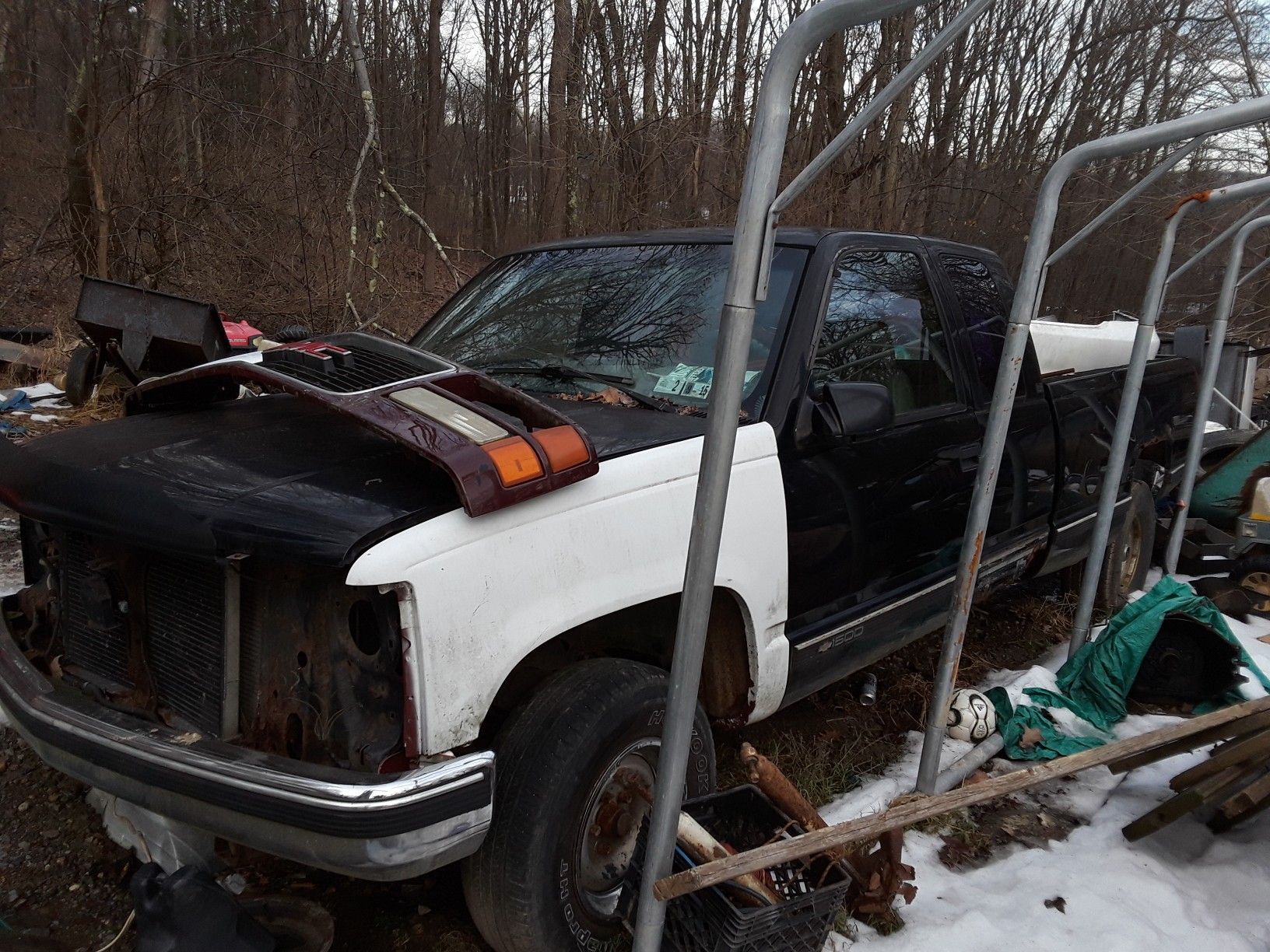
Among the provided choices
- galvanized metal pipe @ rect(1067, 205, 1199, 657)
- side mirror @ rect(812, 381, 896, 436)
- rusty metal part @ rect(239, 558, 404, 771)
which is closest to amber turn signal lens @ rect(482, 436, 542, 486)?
rusty metal part @ rect(239, 558, 404, 771)

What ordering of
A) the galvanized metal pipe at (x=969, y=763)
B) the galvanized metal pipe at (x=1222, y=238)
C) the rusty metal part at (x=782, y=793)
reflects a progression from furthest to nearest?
the galvanized metal pipe at (x=1222, y=238)
the galvanized metal pipe at (x=969, y=763)
the rusty metal part at (x=782, y=793)

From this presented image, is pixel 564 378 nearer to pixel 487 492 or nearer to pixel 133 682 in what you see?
pixel 487 492

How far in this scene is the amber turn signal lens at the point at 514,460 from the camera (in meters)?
2.02

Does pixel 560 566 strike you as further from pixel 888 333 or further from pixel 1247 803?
pixel 1247 803

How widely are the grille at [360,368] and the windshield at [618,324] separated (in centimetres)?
54

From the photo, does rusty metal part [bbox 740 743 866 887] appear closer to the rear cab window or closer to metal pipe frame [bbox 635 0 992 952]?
metal pipe frame [bbox 635 0 992 952]

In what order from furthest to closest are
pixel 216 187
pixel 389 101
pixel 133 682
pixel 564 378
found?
1. pixel 389 101
2. pixel 216 187
3. pixel 564 378
4. pixel 133 682

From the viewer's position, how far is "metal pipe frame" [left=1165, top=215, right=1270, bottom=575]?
4.70 m

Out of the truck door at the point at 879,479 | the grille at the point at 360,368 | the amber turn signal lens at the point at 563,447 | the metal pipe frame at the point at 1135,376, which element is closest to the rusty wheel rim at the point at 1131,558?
the metal pipe frame at the point at 1135,376

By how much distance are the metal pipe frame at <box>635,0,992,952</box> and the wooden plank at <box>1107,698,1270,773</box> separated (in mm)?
1915

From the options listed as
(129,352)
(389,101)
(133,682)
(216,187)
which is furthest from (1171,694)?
(389,101)

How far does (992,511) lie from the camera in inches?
151

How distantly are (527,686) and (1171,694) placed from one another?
3274 mm

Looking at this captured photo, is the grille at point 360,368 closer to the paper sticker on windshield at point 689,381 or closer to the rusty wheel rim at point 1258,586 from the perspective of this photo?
the paper sticker on windshield at point 689,381
